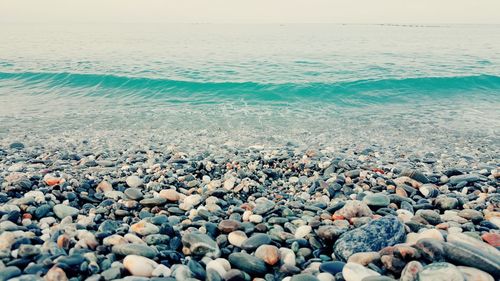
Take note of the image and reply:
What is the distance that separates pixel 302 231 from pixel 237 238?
2.03ft

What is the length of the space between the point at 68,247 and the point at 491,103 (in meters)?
14.9

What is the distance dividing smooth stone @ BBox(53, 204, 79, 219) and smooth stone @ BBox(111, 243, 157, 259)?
1020 millimetres

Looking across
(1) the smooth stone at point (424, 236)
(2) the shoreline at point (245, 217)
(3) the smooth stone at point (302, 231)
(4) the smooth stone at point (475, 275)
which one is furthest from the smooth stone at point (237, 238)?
(4) the smooth stone at point (475, 275)

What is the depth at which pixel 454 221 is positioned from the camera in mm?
3496

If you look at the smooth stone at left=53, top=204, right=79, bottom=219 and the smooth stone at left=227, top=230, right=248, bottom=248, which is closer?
the smooth stone at left=227, top=230, right=248, bottom=248

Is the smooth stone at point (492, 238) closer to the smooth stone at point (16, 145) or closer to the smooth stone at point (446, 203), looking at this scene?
the smooth stone at point (446, 203)

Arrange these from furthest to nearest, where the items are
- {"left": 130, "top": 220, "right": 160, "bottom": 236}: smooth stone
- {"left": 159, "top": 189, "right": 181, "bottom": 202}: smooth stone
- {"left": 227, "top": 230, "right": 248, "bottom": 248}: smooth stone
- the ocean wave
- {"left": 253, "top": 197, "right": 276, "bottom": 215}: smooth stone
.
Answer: the ocean wave
{"left": 159, "top": 189, "right": 181, "bottom": 202}: smooth stone
{"left": 253, "top": 197, "right": 276, "bottom": 215}: smooth stone
{"left": 130, "top": 220, "right": 160, "bottom": 236}: smooth stone
{"left": 227, "top": 230, "right": 248, "bottom": 248}: smooth stone

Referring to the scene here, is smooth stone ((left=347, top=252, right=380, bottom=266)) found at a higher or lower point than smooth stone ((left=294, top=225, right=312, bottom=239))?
higher

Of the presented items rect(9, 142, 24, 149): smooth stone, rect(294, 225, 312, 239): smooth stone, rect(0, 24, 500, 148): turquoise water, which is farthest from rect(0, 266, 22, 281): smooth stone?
rect(0, 24, 500, 148): turquoise water

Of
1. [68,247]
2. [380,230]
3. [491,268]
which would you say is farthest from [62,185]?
[491,268]

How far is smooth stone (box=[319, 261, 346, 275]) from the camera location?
2648 millimetres

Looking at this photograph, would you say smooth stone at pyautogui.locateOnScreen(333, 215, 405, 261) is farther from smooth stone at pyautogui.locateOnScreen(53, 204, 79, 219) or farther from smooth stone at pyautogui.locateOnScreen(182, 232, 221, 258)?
smooth stone at pyautogui.locateOnScreen(53, 204, 79, 219)

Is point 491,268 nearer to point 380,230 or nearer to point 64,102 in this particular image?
point 380,230

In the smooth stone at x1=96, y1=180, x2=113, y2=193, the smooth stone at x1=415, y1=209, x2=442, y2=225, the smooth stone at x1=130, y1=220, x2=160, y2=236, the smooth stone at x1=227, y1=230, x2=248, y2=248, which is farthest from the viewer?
the smooth stone at x1=96, y1=180, x2=113, y2=193
